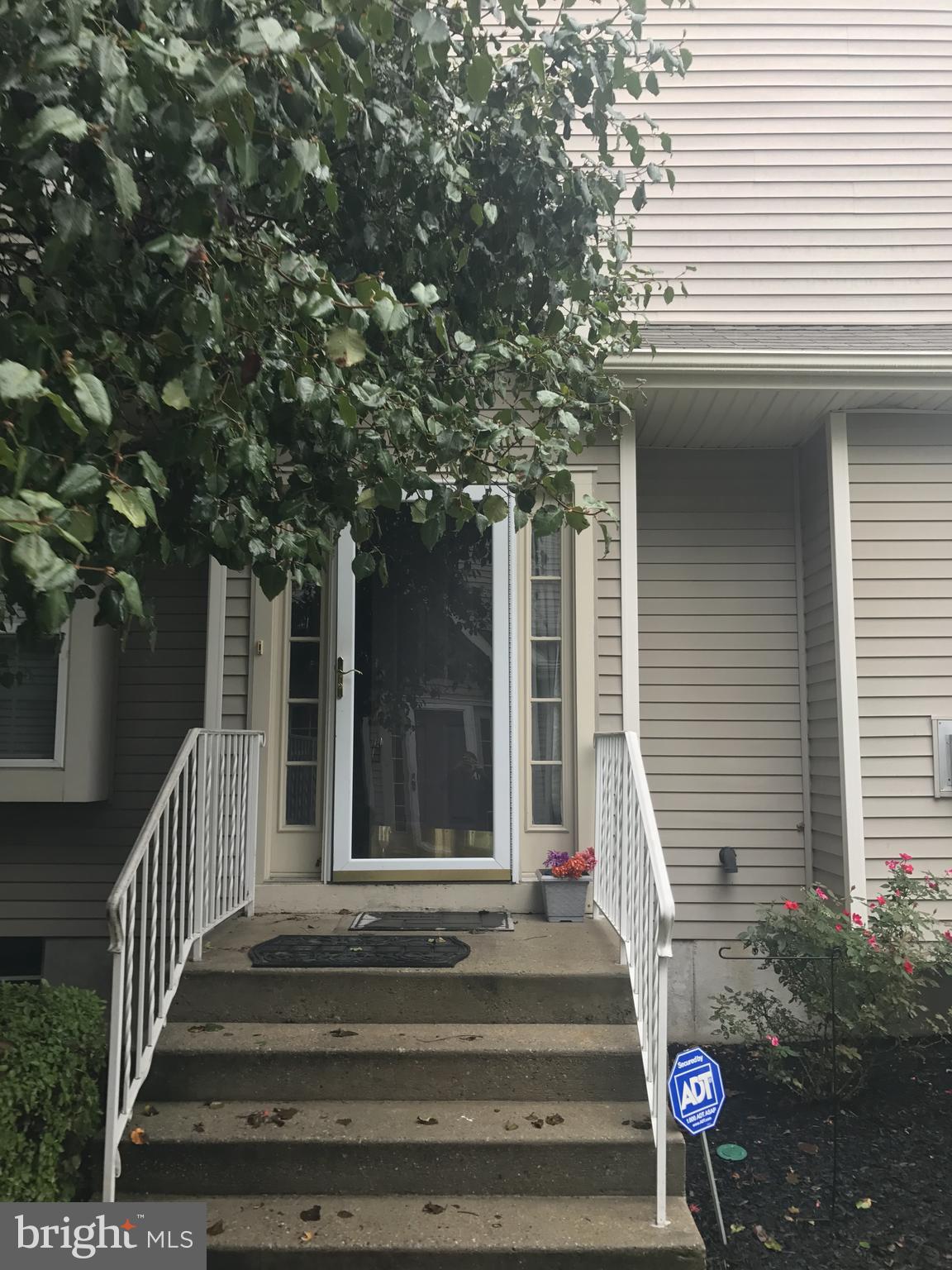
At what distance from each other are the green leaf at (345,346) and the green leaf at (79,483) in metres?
0.61

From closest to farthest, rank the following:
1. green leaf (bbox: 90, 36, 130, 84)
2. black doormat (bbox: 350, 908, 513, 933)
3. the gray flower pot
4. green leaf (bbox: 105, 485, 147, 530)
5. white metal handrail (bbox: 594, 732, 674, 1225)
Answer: green leaf (bbox: 90, 36, 130, 84)
green leaf (bbox: 105, 485, 147, 530)
white metal handrail (bbox: 594, 732, 674, 1225)
black doormat (bbox: 350, 908, 513, 933)
the gray flower pot

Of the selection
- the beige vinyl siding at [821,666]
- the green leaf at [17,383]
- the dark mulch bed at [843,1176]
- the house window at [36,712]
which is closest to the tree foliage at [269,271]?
the green leaf at [17,383]

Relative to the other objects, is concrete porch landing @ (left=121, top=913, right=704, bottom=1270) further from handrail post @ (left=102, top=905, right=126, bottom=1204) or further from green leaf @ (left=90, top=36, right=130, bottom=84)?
green leaf @ (left=90, top=36, right=130, bottom=84)

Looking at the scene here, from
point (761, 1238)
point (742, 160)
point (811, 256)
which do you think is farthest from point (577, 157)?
point (761, 1238)

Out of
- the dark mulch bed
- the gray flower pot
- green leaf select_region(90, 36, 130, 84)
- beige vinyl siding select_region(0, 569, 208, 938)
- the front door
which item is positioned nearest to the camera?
green leaf select_region(90, 36, 130, 84)

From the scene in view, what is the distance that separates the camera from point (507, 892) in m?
3.81

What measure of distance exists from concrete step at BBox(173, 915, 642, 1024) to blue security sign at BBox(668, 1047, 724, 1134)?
0.35 m

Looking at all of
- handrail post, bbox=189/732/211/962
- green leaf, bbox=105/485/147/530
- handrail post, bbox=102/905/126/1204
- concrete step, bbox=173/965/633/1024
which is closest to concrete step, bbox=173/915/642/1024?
concrete step, bbox=173/965/633/1024

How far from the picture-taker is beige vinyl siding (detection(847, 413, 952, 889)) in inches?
160

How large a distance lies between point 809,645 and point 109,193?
148 inches

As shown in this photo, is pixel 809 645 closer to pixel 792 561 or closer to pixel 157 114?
pixel 792 561

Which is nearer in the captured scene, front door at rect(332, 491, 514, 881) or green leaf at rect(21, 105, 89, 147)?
green leaf at rect(21, 105, 89, 147)

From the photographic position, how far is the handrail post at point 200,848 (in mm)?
3098

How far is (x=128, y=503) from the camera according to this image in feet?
5.64
